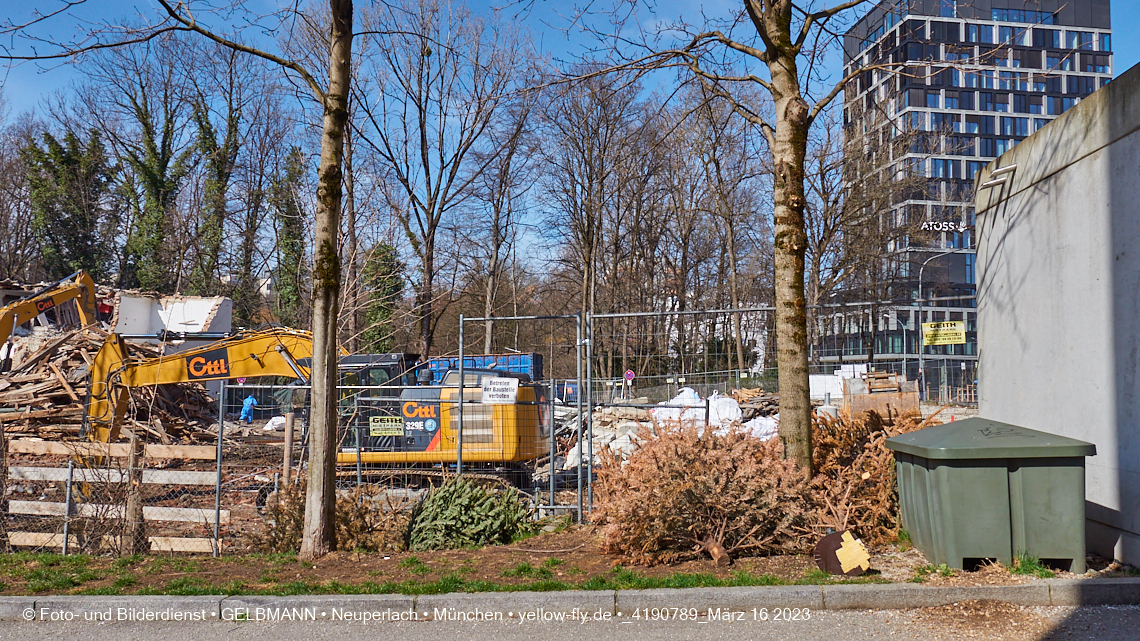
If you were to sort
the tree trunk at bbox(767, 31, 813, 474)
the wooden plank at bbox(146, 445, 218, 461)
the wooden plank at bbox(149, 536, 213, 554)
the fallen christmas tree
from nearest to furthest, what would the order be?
the fallen christmas tree, the tree trunk at bbox(767, 31, 813, 474), the wooden plank at bbox(149, 536, 213, 554), the wooden plank at bbox(146, 445, 218, 461)

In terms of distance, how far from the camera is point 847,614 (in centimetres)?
579

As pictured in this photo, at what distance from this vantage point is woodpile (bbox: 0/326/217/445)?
16.7 m

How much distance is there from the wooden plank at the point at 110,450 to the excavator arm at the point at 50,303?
6292 mm

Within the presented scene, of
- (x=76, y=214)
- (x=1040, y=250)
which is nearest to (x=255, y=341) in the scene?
(x=1040, y=250)

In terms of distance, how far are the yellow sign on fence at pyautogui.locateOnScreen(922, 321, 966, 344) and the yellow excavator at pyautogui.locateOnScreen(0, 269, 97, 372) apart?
16322 mm

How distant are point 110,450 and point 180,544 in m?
1.51

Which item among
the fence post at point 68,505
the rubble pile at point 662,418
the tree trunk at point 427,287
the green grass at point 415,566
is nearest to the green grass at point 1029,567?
the rubble pile at point 662,418

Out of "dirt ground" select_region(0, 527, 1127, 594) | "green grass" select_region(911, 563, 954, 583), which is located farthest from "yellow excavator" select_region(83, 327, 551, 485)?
"green grass" select_region(911, 563, 954, 583)

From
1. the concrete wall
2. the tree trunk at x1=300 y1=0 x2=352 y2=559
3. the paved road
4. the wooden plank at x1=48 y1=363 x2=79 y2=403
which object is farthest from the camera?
the wooden plank at x1=48 y1=363 x2=79 y2=403

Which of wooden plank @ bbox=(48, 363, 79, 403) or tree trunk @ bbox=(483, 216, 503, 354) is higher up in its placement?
tree trunk @ bbox=(483, 216, 503, 354)

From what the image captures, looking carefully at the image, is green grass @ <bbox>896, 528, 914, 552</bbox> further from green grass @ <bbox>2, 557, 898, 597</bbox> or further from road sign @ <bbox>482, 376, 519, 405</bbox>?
road sign @ <bbox>482, 376, 519, 405</bbox>

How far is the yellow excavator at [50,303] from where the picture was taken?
52.1ft

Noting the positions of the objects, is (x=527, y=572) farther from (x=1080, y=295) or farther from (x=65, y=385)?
(x=65, y=385)

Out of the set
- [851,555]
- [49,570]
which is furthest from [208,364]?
[851,555]
